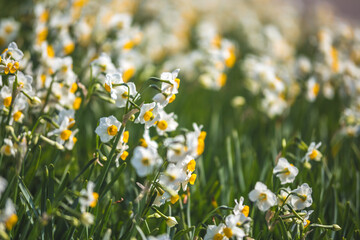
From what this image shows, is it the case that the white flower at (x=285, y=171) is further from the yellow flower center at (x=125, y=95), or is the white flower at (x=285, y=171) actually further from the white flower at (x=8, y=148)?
the white flower at (x=8, y=148)

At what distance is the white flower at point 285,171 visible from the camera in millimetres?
1488

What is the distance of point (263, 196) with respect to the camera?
144 centimetres

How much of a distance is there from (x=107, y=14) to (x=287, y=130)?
214cm

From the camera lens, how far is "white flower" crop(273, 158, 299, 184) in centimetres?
149

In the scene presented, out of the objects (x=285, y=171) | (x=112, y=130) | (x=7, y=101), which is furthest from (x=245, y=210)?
(x=7, y=101)

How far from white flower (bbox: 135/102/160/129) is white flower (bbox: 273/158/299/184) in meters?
0.59

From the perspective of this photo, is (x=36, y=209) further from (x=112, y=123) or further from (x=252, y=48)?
(x=252, y=48)

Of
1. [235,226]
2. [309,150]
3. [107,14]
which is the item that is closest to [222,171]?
[309,150]

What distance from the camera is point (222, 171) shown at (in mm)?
2068

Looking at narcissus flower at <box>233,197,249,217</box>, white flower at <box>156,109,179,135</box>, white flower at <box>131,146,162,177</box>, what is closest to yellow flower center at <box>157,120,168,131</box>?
white flower at <box>156,109,179,135</box>

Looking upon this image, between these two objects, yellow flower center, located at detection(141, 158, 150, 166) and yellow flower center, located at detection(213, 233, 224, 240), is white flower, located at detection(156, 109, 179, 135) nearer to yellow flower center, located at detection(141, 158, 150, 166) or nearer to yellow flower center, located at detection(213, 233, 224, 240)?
yellow flower center, located at detection(141, 158, 150, 166)

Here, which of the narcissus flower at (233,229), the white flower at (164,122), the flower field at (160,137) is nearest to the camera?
the narcissus flower at (233,229)

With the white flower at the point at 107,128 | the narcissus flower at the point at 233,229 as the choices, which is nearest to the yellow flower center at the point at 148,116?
the white flower at the point at 107,128

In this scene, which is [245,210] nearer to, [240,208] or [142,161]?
[240,208]
